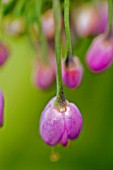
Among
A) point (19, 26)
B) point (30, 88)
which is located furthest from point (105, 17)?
point (30, 88)

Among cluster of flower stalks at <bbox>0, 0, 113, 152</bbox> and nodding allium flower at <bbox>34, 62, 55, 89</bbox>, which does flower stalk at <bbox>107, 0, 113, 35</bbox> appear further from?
nodding allium flower at <bbox>34, 62, 55, 89</bbox>

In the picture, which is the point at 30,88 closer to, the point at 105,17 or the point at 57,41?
the point at 105,17

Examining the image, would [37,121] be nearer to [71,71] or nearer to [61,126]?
[71,71]

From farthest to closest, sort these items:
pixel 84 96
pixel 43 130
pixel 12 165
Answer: pixel 12 165
pixel 84 96
pixel 43 130

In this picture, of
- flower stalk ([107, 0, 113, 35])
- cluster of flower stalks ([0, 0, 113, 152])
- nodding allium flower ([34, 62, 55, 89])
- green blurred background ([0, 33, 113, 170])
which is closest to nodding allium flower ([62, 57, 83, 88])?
cluster of flower stalks ([0, 0, 113, 152])

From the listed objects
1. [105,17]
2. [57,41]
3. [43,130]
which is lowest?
[43,130]

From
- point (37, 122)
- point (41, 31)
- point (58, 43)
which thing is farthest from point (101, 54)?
point (37, 122)
